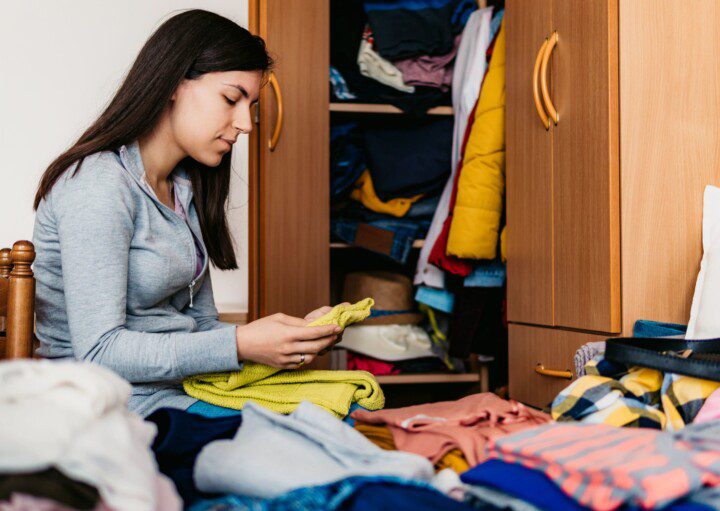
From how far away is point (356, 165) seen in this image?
2.36 meters

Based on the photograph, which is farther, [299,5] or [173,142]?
[299,5]

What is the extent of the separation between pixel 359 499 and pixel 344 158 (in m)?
1.88

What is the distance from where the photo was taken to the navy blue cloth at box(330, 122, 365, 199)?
91.9 inches

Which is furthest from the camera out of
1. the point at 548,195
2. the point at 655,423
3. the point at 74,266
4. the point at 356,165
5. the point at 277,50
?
the point at 356,165

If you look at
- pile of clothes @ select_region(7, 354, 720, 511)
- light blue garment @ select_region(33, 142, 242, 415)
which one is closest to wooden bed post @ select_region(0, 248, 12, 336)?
light blue garment @ select_region(33, 142, 242, 415)

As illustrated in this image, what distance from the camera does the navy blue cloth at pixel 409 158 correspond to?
233 cm

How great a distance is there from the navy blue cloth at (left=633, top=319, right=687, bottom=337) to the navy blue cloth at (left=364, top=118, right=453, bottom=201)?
1.09 meters

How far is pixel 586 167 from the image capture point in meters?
1.52

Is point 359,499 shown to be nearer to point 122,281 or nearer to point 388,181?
point 122,281

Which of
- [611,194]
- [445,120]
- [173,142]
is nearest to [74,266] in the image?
[173,142]

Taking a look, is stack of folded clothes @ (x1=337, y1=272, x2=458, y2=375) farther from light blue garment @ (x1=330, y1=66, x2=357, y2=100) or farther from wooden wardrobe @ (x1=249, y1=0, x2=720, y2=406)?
light blue garment @ (x1=330, y1=66, x2=357, y2=100)

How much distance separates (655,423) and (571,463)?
30 centimetres

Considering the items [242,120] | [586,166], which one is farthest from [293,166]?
[586,166]

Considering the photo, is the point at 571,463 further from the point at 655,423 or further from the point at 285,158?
the point at 285,158
